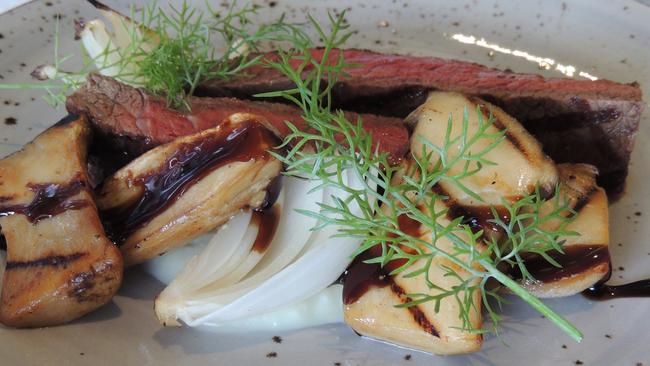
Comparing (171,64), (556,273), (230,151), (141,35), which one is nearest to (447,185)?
(556,273)

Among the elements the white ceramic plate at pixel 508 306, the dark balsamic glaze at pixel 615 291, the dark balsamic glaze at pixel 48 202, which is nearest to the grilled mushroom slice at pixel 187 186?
the dark balsamic glaze at pixel 48 202

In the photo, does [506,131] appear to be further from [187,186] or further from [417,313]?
[187,186]

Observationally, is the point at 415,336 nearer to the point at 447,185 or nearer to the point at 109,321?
the point at 447,185

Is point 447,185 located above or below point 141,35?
below

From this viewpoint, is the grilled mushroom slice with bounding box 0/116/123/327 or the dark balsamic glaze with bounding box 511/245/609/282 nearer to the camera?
the grilled mushroom slice with bounding box 0/116/123/327

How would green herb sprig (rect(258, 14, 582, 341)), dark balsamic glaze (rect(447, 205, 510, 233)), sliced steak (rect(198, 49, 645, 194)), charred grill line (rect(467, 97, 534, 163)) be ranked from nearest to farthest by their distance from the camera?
green herb sprig (rect(258, 14, 582, 341)), dark balsamic glaze (rect(447, 205, 510, 233)), charred grill line (rect(467, 97, 534, 163)), sliced steak (rect(198, 49, 645, 194))

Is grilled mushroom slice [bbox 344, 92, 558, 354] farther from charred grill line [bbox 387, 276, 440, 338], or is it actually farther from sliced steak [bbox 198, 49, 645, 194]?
sliced steak [bbox 198, 49, 645, 194]

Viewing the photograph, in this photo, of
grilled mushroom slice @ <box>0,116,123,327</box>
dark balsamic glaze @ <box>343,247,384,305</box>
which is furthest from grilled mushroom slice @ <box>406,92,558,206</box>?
grilled mushroom slice @ <box>0,116,123,327</box>

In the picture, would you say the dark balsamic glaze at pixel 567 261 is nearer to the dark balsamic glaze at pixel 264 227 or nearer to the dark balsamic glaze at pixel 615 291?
the dark balsamic glaze at pixel 615 291
